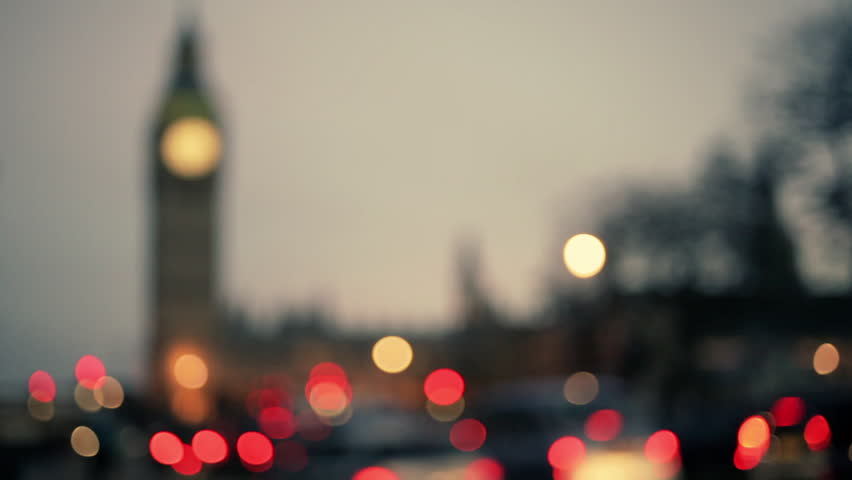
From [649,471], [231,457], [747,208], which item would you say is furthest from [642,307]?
[649,471]

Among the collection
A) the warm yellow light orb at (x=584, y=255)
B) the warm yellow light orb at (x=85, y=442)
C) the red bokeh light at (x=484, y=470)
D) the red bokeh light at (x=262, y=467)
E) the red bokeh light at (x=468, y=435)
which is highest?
the warm yellow light orb at (x=584, y=255)

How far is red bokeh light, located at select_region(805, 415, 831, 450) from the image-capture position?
1236cm

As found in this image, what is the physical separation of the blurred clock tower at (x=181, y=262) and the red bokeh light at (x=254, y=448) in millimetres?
71115

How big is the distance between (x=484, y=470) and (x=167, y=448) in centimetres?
1068

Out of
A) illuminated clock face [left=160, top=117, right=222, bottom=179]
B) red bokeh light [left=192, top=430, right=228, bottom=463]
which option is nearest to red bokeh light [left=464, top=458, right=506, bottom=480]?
red bokeh light [left=192, top=430, right=228, bottom=463]

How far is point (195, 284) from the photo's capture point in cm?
9500

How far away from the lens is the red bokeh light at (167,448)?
20328 mm

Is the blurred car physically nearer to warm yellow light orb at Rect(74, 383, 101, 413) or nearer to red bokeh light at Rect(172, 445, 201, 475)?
red bokeh light at Rect(172, 445, 201, 475)

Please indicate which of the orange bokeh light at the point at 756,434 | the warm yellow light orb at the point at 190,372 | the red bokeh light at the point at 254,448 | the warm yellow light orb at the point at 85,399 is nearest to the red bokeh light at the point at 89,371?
the warm yellow light orb at the point at 85,399

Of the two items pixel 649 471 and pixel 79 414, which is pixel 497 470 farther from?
pixel 79 414

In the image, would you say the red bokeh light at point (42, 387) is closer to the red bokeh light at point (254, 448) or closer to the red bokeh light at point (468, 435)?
the red bokeh light at point (254, 448)

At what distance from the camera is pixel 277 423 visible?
792 inches

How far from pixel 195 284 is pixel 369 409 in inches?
2950

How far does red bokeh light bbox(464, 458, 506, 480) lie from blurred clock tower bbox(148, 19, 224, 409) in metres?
79.5
